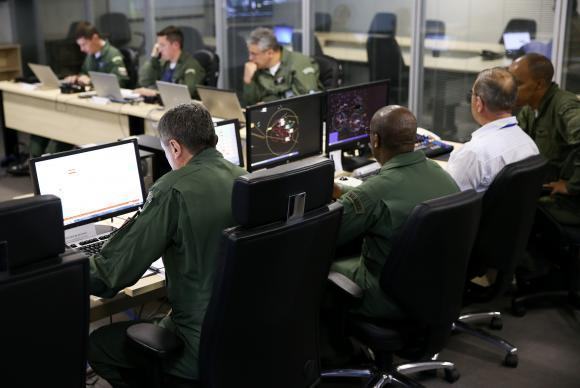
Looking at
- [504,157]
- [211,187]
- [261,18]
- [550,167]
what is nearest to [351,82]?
[261,18]

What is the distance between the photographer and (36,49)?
9344 mm

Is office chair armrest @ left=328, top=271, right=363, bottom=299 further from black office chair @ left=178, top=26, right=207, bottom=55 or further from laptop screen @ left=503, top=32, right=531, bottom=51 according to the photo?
black office chair @ left=178, top=26, right=207, bottom=55

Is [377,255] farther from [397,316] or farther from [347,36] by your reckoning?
[347,36]

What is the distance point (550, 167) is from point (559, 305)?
2.38 feet

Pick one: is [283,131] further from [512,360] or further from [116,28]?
[116,28]

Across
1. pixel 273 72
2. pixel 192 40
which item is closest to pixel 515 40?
pixel 273 72

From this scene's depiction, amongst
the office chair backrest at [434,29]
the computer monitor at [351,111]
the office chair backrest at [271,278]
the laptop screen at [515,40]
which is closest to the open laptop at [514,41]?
the laptop screen at [515,40]

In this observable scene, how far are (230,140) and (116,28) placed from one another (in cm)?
587

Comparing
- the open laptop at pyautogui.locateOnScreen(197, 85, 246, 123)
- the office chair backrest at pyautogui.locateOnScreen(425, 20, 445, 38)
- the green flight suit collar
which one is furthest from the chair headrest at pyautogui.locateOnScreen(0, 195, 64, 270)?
the office chair backrest at pyautogui.locateOnScreen(425, 20, 445, 38)

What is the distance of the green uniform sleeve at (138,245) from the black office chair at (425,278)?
2.37 ft

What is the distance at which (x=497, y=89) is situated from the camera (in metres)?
3.51

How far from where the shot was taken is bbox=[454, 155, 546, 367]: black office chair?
3021mm

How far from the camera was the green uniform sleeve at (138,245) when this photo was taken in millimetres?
2301

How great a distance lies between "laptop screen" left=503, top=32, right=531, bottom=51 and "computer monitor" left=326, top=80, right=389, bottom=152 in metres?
2.09
